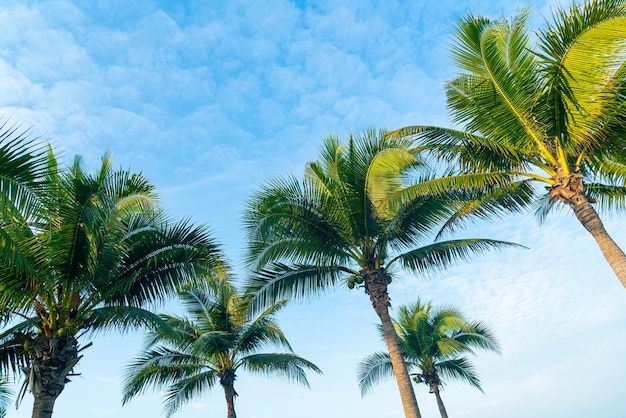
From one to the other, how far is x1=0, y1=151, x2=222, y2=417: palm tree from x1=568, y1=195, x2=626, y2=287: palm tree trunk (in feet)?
27.1

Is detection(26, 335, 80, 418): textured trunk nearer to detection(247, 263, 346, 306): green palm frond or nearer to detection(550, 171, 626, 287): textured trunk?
detection(247, 263, 346, 306): green palm frond

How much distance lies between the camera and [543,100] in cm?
1018

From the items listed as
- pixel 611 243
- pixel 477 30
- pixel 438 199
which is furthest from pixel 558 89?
pixel 438 199

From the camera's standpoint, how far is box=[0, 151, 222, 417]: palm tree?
9820 mm

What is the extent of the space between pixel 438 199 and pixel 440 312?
1304 cm

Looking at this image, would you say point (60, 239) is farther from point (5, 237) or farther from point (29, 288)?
point (5, 237)

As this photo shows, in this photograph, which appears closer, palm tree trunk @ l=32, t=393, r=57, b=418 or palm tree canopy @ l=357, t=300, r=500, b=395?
palm tree trunk @ l=32, t=393, r=57, b=418

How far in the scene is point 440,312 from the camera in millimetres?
24453

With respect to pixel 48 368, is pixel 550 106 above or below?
above

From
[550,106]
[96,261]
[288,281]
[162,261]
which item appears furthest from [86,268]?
[550,106]

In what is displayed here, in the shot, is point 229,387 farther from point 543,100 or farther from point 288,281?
point 543,100

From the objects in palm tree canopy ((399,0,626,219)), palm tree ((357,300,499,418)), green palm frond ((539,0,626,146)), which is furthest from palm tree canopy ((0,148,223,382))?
palm tree ((357,300,499,418))

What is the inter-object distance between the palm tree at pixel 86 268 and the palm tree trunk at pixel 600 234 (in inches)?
325

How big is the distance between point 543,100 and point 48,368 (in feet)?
38.8
